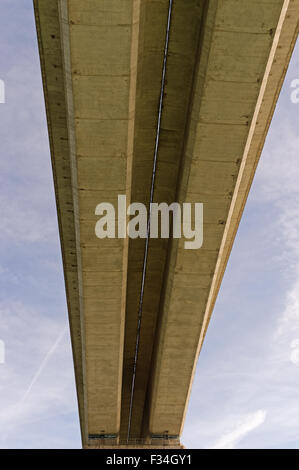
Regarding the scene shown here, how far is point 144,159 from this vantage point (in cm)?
1255

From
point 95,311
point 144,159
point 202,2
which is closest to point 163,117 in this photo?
point 144,159

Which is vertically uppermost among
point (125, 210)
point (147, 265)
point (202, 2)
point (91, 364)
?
point (202, 2)

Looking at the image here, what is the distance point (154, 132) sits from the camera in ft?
39.3

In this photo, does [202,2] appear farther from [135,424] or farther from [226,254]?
[135,424]

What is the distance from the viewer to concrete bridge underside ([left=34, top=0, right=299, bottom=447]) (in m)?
8.95

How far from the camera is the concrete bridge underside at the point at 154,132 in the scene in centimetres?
895

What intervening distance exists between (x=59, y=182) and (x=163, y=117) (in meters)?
3.44

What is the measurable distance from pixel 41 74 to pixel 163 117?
125 inches

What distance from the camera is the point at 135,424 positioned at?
2416cm

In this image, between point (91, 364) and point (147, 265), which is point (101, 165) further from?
point (91, 364)
